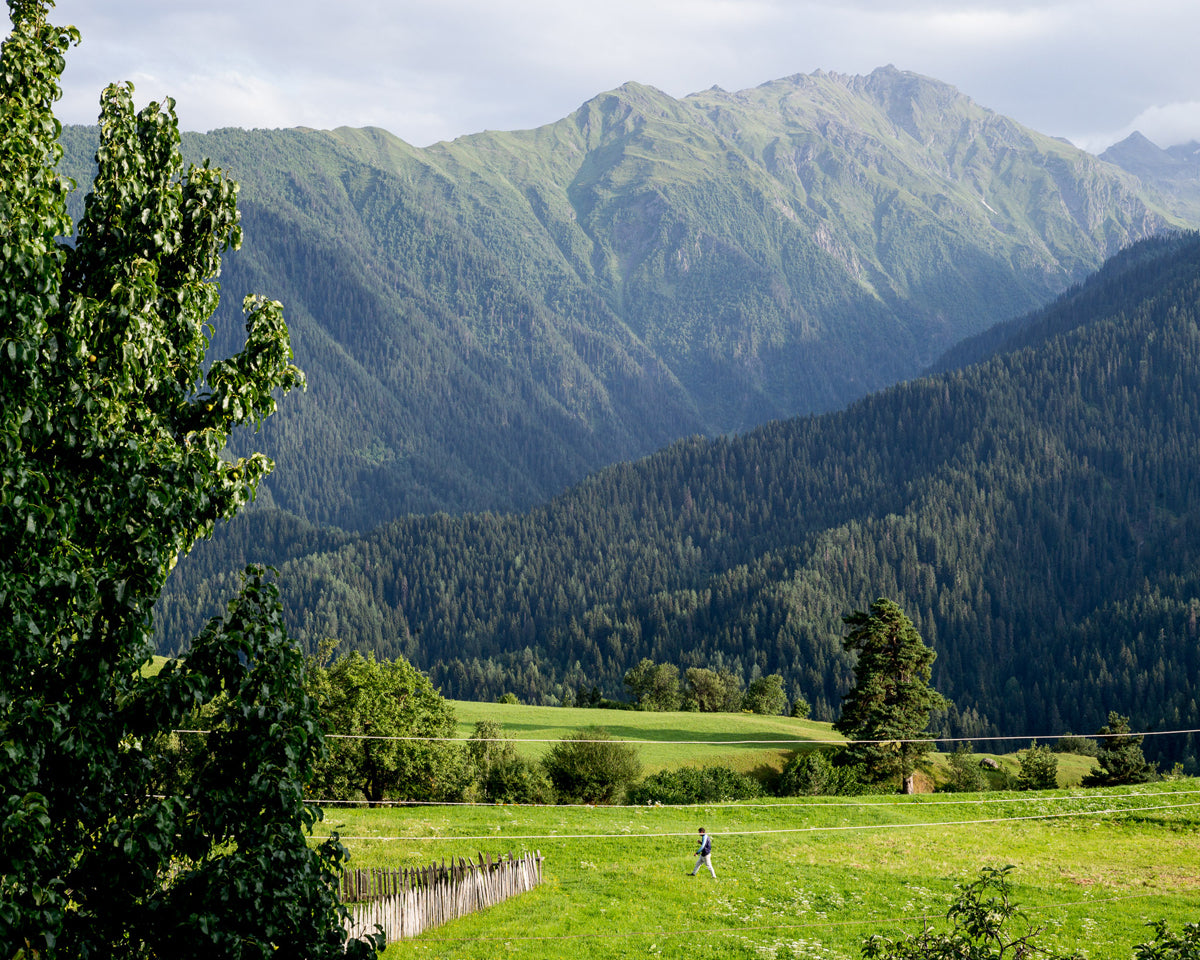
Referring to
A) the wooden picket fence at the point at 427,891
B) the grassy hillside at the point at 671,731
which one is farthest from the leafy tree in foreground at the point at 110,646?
the grassy hillside at the point at 671,731

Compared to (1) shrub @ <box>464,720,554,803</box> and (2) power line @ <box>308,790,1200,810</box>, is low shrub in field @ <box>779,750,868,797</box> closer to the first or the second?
(2) power line @ <box>308,790,1200,810</box>

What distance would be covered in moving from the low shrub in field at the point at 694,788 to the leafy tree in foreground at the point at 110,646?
6010cm

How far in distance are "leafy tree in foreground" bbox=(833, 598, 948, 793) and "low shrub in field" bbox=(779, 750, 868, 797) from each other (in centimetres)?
308

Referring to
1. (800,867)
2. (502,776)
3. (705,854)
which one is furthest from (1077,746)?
(705,854)

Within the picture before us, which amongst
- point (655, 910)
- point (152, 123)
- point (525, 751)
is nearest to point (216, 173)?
point (152, 123)

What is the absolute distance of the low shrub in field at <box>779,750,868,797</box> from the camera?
Answer: 258ft

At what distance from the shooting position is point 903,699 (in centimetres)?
8694

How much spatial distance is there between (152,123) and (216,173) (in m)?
1.23

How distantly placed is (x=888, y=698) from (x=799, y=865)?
43011 mm

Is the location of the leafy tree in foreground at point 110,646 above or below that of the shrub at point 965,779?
above

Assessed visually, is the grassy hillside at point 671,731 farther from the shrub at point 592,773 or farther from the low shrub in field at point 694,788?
the shrub at point 592,773

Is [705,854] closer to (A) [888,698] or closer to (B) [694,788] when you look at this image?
(B) [694,788]

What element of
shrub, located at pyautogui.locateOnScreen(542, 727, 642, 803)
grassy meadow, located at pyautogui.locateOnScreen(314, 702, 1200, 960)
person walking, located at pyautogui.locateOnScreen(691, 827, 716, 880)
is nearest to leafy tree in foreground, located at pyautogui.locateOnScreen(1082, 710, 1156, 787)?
grassy meadow, located at pyautogui.locateOnScreen(314, 702, 1200, 960)

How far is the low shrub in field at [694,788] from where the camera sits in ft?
236
